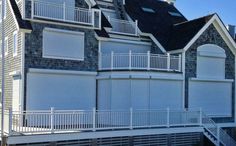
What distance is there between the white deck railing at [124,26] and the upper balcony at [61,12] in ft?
9.08

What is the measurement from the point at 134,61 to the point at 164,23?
829cm

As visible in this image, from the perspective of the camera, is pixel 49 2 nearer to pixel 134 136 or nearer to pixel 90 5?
pixel 90 5

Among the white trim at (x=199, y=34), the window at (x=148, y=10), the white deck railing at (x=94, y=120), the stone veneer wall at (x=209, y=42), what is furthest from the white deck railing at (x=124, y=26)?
the white deck railing at (x=94, y=120)

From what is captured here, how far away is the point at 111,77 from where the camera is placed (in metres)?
23.5

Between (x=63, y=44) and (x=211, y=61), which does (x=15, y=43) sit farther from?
(x=211, y=61)

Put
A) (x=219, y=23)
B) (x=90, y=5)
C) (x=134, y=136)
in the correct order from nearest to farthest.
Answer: (x=134, y=136) → (x=90, y=5) → (x=219, y=23)

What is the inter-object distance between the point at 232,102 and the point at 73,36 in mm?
12689

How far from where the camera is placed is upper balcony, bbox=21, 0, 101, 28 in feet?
71.7

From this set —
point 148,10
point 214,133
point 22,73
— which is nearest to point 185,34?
point 148,10

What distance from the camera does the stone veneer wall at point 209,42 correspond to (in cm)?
2566

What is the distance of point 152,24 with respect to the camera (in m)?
29.6

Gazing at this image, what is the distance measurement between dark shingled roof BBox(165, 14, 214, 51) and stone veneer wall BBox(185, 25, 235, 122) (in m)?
0.54

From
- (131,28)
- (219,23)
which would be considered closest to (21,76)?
(131,28)

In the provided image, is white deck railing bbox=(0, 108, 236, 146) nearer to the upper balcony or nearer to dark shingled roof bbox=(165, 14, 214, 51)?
→ dark shingled roof bbox=(165, 14, 214, 51)
